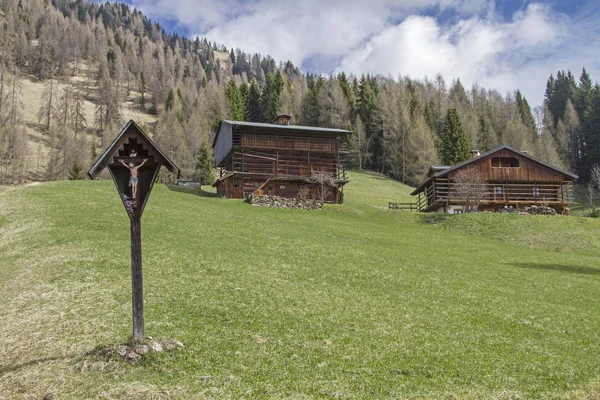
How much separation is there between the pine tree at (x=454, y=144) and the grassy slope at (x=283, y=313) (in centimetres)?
6838

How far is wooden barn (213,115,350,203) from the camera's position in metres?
55.0

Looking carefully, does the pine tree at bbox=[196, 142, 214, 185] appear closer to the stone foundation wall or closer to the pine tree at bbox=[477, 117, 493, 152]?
the stone foundation wall

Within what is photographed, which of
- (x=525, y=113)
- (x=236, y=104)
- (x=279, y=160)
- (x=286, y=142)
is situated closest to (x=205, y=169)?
(x=279, y=160)

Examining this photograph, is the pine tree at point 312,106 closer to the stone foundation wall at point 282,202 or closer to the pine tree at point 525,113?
the pine tree at point 525,113

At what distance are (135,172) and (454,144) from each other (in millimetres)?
94201

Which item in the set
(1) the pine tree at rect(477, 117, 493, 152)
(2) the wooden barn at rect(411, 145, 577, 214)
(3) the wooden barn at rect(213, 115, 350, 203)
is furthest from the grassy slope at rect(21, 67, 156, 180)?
(1) the pine tree at rect(477, 117, 493, 152)

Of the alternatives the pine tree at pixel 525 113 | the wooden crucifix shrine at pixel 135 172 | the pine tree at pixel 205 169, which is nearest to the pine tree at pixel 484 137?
the pine tree at pixel 525 113

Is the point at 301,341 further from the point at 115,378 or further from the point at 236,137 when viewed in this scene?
the point at 236,137

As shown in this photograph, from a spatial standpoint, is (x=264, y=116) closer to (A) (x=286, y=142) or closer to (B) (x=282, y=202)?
(A) (x=286, y=142)

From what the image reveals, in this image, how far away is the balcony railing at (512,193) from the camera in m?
55.5

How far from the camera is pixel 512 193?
5756cm

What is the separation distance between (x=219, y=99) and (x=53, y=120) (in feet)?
131

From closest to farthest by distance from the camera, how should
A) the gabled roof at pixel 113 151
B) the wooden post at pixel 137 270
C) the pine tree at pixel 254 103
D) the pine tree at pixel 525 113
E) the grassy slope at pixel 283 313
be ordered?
1. the grassy slope at pixel 283 313
2. the wooden post at pixel 137 270
3. the gabled roof at pixel 113 151
4. the pine tree at pixel 254 103
5. the pine tree at pixel 525 113

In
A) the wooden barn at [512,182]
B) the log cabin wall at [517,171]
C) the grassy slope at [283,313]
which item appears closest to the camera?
the grassy slope at [283,313]
